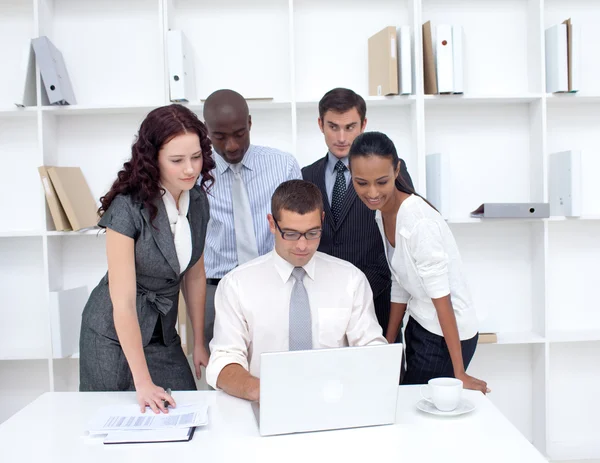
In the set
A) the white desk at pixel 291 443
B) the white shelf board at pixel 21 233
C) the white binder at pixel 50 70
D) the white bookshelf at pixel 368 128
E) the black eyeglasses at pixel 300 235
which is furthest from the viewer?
the white bookshelf at pixel 368 128

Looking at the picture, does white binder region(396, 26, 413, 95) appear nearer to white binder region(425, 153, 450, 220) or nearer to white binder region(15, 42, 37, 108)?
white binder region(425, 153, 450, 220)

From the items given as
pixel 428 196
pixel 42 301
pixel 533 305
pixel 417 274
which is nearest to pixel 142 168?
pixel 417 274

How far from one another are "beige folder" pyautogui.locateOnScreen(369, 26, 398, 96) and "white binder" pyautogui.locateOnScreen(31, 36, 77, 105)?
1.43 metres

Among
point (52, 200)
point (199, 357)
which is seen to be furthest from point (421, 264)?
point (52, 200)

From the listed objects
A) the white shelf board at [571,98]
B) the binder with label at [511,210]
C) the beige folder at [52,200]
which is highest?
the white shelf board at [571,98]

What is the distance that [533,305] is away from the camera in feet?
10.3

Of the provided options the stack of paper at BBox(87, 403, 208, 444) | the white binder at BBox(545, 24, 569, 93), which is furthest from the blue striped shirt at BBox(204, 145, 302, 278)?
the white binder at BBox(545, 24, 569, 93)

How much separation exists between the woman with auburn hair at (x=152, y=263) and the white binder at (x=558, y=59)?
190cm

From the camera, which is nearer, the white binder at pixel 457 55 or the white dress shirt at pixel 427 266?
the white dress shirt at pixel 427 266

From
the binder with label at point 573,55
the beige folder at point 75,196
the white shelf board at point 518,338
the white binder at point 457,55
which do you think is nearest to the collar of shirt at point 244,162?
the beige folder at point 75,196

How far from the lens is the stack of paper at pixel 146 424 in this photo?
126 cm

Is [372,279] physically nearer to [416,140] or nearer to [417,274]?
[417,274]

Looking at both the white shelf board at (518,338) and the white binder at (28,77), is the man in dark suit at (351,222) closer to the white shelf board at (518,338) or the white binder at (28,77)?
the white shelf board at (518,338)

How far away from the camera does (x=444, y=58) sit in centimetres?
280
